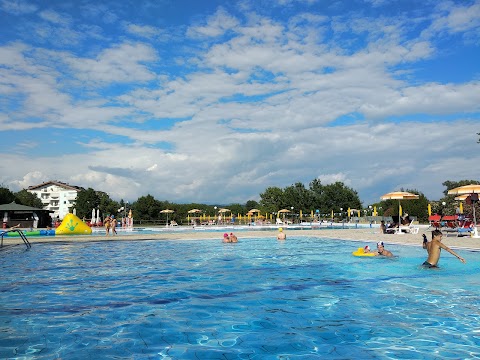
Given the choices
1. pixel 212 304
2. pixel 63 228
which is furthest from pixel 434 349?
pixel 63 228

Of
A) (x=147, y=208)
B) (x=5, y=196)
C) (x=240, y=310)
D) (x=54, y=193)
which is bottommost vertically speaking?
(x=240, y=310)

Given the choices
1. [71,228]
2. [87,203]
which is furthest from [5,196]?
[71,228]

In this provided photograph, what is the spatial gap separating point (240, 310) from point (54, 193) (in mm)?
106912

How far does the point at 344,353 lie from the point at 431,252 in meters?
7.24

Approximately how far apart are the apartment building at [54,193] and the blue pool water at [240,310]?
317 ft

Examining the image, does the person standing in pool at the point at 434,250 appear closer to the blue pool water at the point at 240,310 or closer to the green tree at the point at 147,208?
the blue pool water at the point at 240,310

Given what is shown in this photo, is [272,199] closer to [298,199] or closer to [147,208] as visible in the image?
[298,199]

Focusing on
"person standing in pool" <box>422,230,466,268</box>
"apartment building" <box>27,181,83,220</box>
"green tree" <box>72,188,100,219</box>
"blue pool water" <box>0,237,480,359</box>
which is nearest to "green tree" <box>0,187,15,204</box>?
"green tree" <box>72,188,100,219</box>

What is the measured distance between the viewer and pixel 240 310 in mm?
6992

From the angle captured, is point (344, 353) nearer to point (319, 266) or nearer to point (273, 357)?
point (273, 357)

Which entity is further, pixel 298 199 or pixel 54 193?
pixel 54 193

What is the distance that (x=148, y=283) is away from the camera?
373 inches

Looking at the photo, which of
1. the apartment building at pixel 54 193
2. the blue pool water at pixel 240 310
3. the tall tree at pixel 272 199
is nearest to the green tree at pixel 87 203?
the tall tree at pixel 272 199

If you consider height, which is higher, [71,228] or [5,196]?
[5,196]
